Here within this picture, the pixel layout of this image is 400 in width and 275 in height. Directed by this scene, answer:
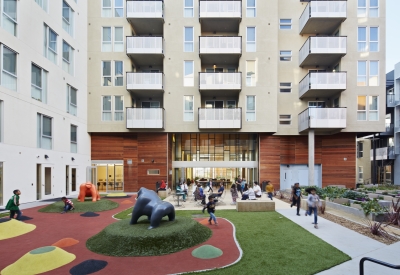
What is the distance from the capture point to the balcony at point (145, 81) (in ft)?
81.0

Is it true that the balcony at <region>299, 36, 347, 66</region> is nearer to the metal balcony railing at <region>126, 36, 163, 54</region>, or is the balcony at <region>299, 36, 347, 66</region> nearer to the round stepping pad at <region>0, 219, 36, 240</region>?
the metal balcony railing at <region>126, 36, 163, 54</region>

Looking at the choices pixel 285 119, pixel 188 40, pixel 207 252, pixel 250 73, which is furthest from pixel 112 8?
pixel 207 252

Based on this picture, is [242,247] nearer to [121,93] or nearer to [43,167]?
[43,167]

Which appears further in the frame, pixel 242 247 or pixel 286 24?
pixel 286 24

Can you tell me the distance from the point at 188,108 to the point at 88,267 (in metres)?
19.7

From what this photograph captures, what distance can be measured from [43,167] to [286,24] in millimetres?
25597

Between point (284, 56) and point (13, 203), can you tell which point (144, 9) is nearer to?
point (284, 56)

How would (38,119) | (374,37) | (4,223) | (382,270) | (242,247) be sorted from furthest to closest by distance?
1. (374,37)
2. (38,119)
3. (4,223)
4. (242,247)
5. (382,270)

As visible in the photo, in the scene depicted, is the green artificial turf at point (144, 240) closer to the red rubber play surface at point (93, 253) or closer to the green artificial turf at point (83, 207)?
the red rubber play surface at point (93, 253)

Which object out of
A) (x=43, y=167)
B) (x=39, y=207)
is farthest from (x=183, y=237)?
(x=43, y=167)

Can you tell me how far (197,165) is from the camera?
90.1 feet

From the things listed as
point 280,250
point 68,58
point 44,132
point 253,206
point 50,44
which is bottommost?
point 253,206

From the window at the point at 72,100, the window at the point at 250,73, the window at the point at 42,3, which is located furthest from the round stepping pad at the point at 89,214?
the window at the point at 250,73

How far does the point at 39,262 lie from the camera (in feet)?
23.7
